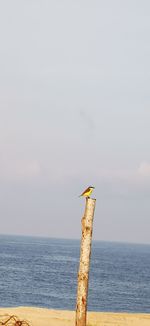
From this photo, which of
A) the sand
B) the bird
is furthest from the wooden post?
the sand

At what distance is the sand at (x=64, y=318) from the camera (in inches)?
810

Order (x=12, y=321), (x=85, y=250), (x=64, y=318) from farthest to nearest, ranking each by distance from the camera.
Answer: (x=64, y=318) → (x=12, y=321) → (x=85, y=250)

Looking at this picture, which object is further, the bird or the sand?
the sand

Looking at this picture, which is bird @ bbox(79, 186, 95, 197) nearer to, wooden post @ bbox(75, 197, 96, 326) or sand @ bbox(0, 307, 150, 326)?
wooden post @ bbox(75, 197, 96, 326)

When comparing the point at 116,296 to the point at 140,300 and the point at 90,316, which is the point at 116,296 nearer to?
the point at 140,300

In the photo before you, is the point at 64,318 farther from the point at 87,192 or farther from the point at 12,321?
the point at 87,192

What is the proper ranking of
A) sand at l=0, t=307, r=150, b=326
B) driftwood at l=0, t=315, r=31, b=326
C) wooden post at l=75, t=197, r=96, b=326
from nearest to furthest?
wooden post at l=75, t=197, r=96, b=326 < driftwood at l=0, t=315, r=31, b=326 < sand at l=0, t=307, r=150, b=326

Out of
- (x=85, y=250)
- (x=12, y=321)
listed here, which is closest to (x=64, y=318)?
(x=12, y=321)

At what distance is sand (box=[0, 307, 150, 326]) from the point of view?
20.6 metres

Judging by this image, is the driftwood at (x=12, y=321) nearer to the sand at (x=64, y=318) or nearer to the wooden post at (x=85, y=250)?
the sand at (x=64, y=318)

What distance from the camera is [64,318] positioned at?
22125 millimetres

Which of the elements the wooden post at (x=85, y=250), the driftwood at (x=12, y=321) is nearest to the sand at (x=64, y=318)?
the driftwood at (x=12, y=321)

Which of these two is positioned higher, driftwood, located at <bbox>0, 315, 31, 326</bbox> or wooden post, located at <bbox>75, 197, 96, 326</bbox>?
wooden post, located at <bbox>75, 197, 96, 326</bbox>

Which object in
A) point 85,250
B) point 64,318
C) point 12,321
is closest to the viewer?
point 85,250
